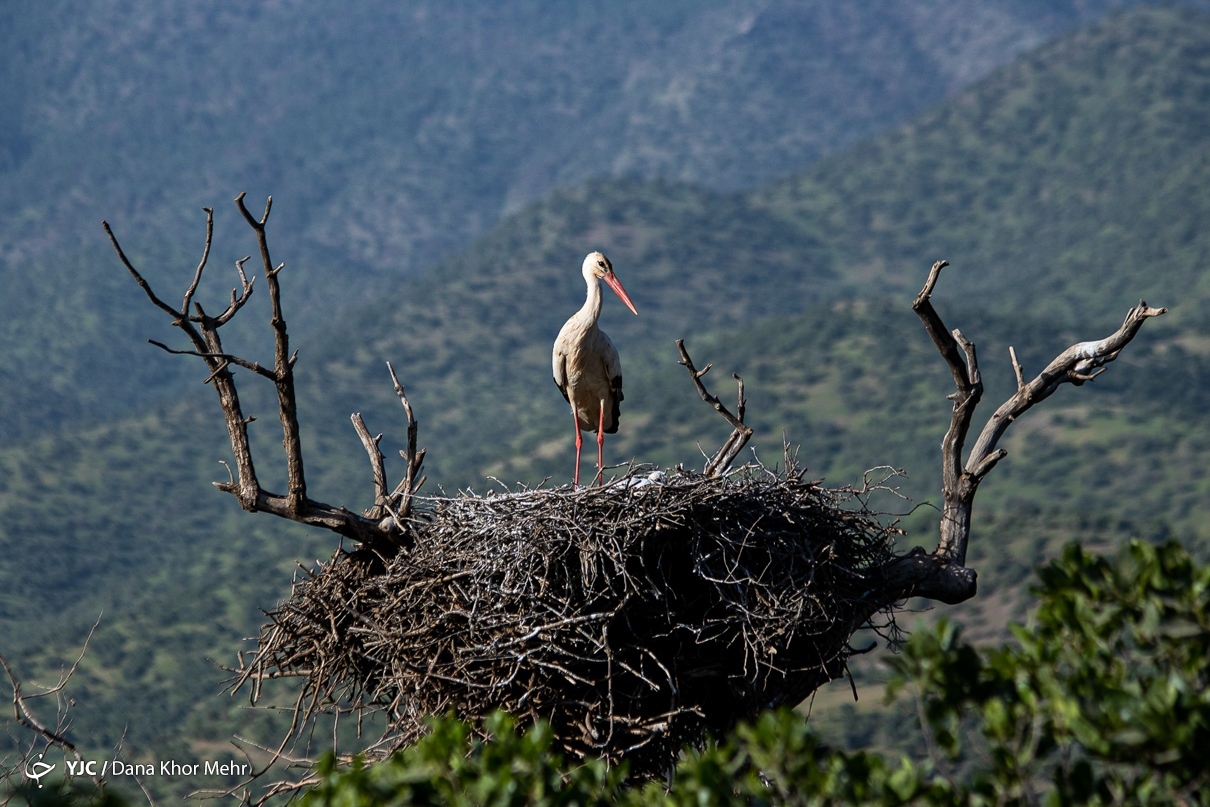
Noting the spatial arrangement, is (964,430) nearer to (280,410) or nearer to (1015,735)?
(1015,735)

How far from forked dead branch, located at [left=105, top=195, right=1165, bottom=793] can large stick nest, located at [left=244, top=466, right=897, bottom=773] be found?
0.04 feet

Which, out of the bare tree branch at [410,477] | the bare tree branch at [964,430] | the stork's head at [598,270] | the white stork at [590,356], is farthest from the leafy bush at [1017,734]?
the stork's head at [598,270]

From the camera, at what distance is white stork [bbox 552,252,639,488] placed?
11.5m

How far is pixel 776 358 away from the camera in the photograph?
92.9 metres

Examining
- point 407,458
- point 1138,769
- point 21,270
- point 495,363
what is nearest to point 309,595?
point 407,458

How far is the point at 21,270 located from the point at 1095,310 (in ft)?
314

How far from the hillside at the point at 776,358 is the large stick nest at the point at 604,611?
3318 cm

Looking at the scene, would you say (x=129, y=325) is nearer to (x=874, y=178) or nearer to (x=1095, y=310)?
(x=874, y=178)

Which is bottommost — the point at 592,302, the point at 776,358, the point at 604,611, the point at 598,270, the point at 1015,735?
the point at 1015,735

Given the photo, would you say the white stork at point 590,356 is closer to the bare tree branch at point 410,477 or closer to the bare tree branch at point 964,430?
the bare tree branch at point 410,477

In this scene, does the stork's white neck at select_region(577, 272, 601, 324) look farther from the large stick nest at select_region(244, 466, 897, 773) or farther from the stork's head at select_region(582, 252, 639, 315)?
the large stick nest at select_region(244, 466, 897, 773)

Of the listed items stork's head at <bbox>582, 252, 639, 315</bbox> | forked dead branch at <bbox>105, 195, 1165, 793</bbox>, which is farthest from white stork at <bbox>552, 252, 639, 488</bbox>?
forked dead branch at <bbox>105, 195, 1165, 793</bbox>

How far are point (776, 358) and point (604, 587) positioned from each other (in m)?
85.4

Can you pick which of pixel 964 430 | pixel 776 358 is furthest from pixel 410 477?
pixel 776 358
